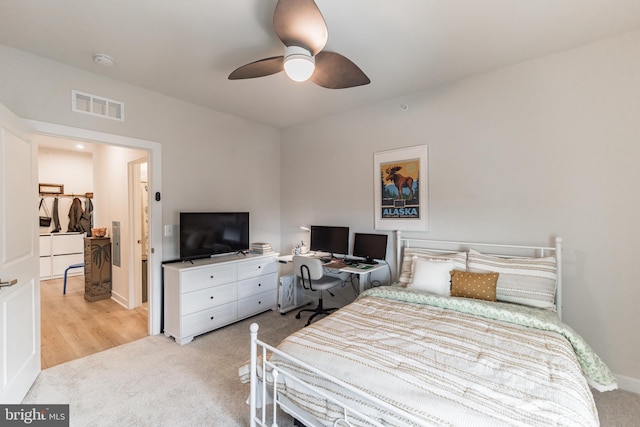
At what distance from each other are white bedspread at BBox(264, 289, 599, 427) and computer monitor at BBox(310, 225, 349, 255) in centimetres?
159

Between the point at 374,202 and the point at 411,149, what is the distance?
0.76 m

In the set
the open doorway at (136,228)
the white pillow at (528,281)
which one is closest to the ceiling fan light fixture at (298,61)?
the white pillow at (528,281)

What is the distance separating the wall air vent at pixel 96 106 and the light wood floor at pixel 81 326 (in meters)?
2.30

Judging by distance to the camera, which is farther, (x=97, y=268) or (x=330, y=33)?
(x=97, y=268)

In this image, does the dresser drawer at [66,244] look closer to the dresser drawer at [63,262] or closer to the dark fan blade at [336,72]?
the dresser drawer at [63,262]

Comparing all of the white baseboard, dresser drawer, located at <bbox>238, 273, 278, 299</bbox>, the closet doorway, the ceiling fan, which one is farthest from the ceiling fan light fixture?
the white baseboard

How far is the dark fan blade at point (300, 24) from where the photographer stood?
4.85ft

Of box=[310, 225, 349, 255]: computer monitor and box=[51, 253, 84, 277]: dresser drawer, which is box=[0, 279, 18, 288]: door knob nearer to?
box=[310, 225, 349, 255]: computer monitor

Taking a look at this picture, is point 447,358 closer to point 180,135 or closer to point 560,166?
point 560,166

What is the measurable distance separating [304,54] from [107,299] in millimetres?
4691

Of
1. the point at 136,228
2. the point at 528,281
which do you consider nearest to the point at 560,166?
the point at 528,281

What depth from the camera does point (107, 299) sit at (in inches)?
169

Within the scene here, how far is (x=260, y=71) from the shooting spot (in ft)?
6.72

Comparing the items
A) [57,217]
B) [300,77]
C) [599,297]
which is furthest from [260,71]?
[57,217]
